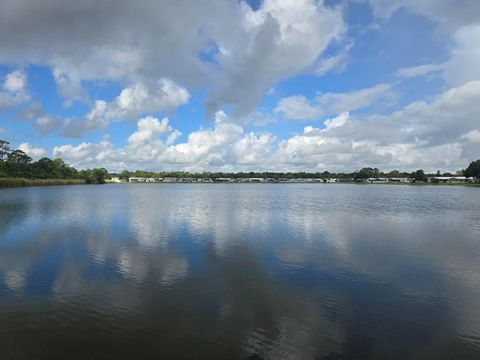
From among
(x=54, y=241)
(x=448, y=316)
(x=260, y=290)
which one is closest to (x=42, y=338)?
(x=260, y=290)

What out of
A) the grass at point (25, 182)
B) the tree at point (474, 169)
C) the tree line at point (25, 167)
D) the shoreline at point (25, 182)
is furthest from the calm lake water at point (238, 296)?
the tree at point (474, 169)

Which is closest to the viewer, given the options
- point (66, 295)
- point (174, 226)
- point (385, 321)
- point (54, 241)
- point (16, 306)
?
point (385, 321)

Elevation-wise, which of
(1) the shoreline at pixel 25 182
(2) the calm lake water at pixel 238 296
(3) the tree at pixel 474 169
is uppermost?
(3) the tree at pixel 474 169

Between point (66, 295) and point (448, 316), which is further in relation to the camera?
point (66, 295)

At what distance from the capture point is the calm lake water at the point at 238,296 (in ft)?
29.5

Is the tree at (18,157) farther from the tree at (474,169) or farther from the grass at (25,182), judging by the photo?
the tree at (474,169)

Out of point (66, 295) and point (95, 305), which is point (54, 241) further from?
point (95, 305)

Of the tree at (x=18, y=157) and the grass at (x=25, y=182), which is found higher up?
the tree at (x=18, y=157)

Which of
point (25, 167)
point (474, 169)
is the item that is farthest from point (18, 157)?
point (474, 169)

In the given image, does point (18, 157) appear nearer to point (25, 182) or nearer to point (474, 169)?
point (25, 182)

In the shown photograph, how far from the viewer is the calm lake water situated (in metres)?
9.00

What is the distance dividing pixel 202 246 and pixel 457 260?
47.3 feet

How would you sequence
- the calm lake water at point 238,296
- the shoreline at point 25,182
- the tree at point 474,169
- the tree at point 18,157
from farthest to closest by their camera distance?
the tree at point 474,169 → the tree at point 18,157 → the shoreline at point 25,182 → the calm lake water at point 238,296

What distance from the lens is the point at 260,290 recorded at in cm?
1332
